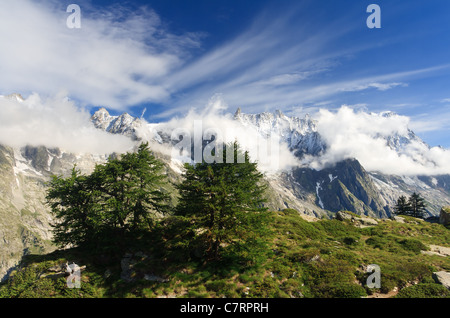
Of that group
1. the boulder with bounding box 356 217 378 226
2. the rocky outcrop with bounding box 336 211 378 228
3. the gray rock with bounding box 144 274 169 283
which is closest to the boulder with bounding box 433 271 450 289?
the rocky outcrop with bounding box 336 211 378 228

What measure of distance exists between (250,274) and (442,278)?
17041 mm

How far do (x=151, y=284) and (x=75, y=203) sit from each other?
629 inches

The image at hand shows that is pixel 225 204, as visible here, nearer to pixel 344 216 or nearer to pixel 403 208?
pixel 344 216

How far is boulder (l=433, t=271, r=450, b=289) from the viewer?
18925 mm

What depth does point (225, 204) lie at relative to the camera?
23.0 metres

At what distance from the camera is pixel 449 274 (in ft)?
67.5

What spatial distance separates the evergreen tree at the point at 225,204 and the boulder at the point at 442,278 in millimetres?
15638

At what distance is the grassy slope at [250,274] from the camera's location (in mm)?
19250

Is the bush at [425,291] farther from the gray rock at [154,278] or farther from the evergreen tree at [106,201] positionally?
the evergreen tree at [106,201]

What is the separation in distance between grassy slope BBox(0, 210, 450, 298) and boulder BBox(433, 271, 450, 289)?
674mm

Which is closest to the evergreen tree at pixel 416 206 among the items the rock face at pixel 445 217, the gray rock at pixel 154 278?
the rock face at pixel 445 217
